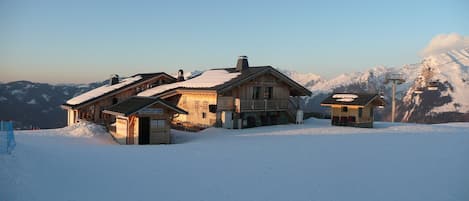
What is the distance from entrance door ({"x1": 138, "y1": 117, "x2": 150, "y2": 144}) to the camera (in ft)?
67.3

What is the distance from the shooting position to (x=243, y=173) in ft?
39.7

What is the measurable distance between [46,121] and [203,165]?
86.4 meters

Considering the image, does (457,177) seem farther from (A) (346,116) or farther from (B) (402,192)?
(A) (346,116)

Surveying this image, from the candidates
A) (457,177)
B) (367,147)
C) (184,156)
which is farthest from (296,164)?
(367,147)

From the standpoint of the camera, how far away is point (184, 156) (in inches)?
582

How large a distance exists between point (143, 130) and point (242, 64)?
14.0 meters

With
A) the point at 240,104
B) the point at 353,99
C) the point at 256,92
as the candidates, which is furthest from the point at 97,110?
the point at 353,99

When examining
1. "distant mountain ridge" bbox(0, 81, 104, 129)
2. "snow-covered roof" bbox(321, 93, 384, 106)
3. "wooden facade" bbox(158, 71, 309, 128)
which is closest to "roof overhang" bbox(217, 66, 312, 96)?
"wooden facade" bbox(158, 71, 309, 128)

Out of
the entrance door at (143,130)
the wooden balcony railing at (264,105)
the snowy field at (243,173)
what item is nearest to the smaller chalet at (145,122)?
the entrance door at (143,130)

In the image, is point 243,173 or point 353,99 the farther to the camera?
point 353,99

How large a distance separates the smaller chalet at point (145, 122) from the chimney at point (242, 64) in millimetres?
12009

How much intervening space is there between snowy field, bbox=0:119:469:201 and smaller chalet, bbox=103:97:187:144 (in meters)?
2.90

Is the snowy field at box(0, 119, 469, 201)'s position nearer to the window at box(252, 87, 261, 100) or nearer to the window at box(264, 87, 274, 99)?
the window at box(252, 87, 261, 100)

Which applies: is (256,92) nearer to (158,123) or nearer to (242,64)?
(242,64)
